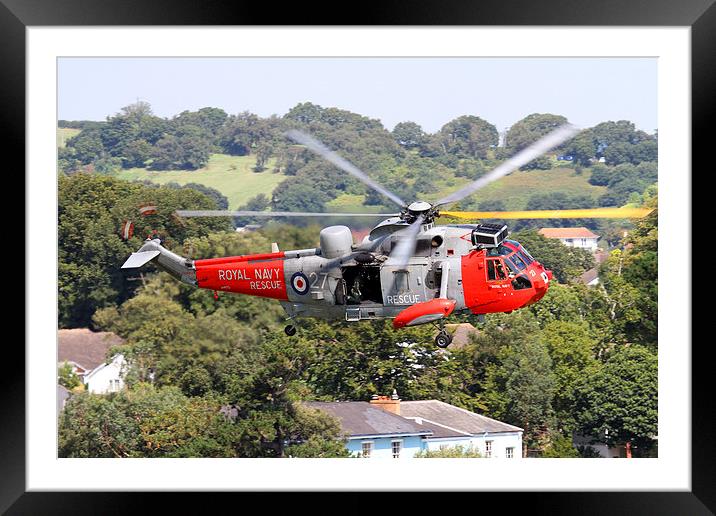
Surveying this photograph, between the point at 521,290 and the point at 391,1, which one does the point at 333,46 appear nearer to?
the point at 391,1

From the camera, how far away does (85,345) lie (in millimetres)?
31812

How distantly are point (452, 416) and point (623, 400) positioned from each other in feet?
16.8

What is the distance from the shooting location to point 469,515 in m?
10.4

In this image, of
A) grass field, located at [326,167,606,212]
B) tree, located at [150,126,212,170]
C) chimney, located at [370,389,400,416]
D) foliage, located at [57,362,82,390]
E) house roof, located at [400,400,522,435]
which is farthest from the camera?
tree, located at [150,126,212,170]

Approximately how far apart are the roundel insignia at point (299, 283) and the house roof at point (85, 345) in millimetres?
14660

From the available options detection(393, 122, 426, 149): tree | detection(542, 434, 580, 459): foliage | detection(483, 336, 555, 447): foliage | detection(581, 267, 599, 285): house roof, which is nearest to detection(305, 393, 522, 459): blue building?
detection(483, 336, 555, 447): foliage

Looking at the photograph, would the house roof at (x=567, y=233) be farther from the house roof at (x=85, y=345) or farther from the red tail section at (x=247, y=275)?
the red tail section at (x=247, y=275)

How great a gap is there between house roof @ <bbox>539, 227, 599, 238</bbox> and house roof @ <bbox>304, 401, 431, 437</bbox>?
12.7 metres

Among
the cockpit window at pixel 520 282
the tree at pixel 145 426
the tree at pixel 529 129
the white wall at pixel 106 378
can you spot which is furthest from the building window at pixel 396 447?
the tree at pixel 529 129

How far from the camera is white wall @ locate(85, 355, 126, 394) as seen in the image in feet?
95.0

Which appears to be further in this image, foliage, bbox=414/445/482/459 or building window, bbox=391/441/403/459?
building window, bbox=391/441/403/459

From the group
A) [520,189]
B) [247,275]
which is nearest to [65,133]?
[520,189]

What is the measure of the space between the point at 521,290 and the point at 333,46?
406 centimetres

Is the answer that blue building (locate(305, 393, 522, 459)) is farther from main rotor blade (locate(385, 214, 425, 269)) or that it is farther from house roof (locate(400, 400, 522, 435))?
main rotor blade (locate(385, 214, 425, 269))
